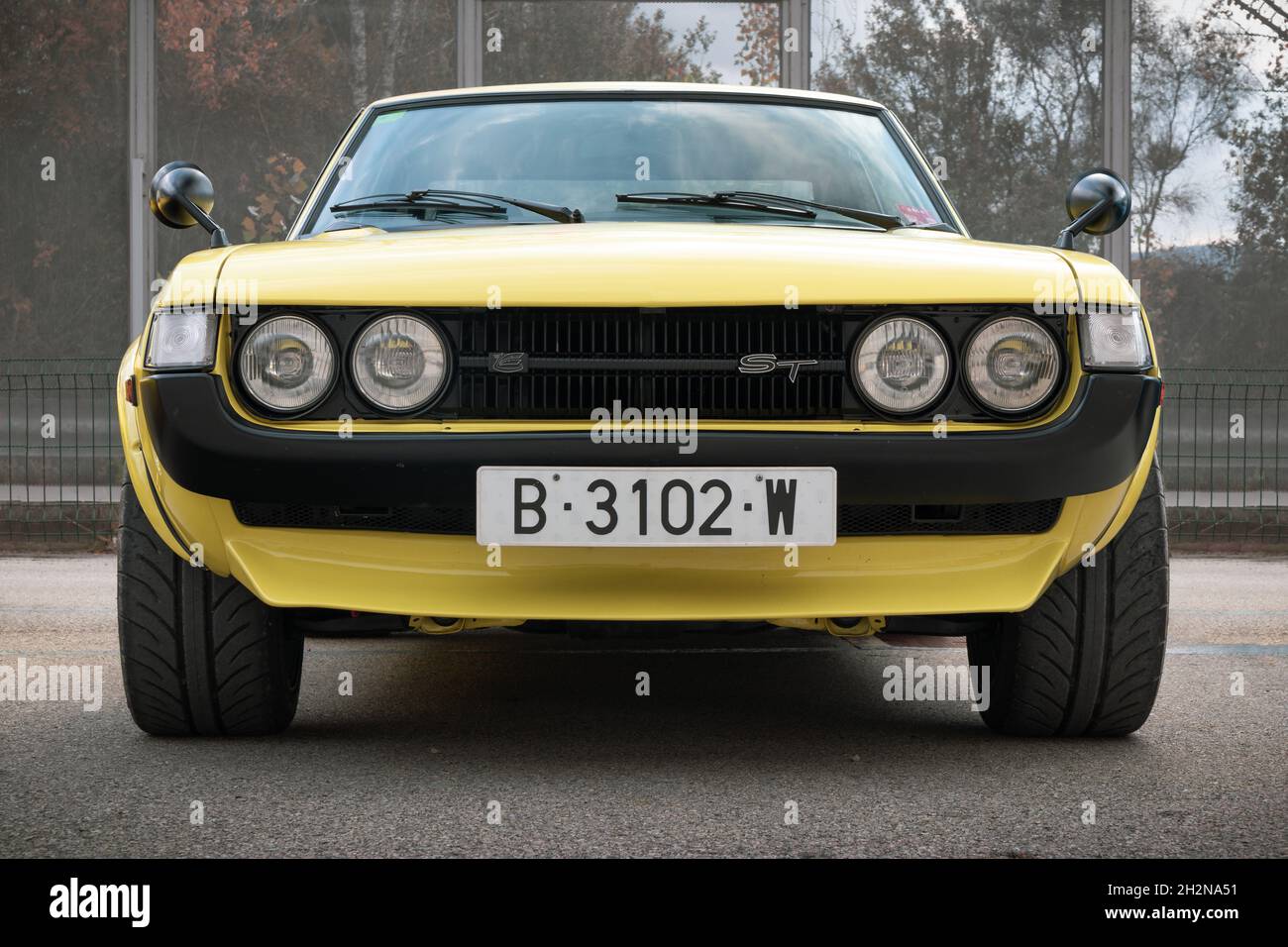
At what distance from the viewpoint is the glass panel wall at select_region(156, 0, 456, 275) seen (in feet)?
37.0

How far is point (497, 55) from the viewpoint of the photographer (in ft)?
37.1

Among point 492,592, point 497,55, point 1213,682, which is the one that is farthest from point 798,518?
point 497,55

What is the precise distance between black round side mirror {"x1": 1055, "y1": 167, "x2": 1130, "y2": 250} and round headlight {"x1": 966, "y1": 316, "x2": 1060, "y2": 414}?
967 millimetres

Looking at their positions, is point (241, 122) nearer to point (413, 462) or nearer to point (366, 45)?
point (366, 45)

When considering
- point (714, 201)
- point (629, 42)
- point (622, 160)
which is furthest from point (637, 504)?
point (629, 42)

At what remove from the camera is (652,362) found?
9.62ft

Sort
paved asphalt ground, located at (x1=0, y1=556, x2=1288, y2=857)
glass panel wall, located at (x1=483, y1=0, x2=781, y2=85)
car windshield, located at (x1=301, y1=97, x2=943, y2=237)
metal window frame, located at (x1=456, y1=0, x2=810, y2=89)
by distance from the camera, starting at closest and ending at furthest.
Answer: paved asphalt ground, located at (x1=0, y1=556, x2=1288, y2=857) → car windshield, located at (x1=301, y1=97, x2=943, y2=237) → glass panel wall, located at (x1=483, y1=0, x2=781, y2=85) → metal window frame, located at (x1=456, y1=0, x2=810, y2=89)

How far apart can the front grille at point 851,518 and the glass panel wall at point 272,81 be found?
28.5 feet

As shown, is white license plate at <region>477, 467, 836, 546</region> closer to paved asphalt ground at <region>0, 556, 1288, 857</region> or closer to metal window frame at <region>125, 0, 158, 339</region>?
paved asphalt ground at <region>0, 556, 1288, 857</region>

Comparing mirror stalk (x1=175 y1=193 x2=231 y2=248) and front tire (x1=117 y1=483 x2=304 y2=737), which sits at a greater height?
mirror stalk (x1=175 y1=193 x2=231 y2=248)

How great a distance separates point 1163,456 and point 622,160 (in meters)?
7.42

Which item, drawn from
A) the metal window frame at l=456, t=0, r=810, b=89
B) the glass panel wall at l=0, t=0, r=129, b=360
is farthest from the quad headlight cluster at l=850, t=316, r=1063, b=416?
the glass panel wall at l=0, t=0, r=129, b=360
